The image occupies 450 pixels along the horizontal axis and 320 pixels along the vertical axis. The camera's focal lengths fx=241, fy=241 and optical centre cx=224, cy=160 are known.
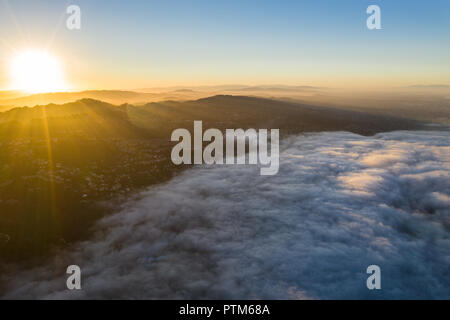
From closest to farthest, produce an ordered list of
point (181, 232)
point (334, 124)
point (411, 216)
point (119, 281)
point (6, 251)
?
point (119, 281), point (6, 251), point (181, 232), point (411, 216), point (334, 124)

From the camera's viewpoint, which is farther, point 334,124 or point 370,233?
point 334,124

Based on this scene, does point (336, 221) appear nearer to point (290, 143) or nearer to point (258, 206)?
point (258, 206)

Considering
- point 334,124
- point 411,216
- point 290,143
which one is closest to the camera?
point 411,216

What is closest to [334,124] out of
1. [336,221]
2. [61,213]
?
[336,221]

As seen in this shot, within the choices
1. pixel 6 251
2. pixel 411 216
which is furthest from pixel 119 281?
pixel 411 216

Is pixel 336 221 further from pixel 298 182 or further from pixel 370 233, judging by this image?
pixel 298 182

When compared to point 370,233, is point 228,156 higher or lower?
higher
